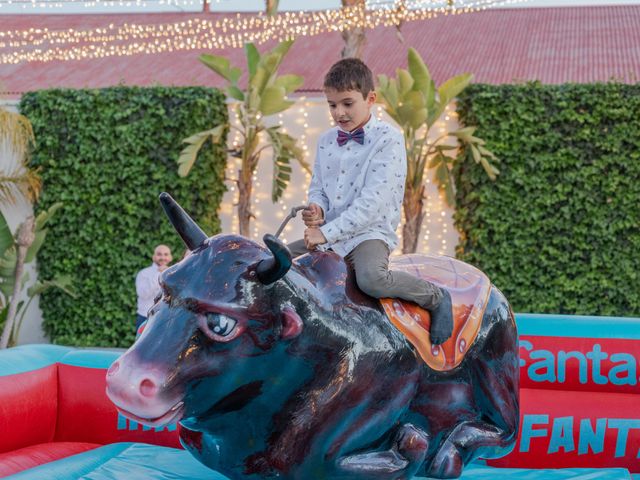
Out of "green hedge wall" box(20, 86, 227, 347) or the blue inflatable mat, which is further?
"green hedge wall" box(20, 86, 227, 347)

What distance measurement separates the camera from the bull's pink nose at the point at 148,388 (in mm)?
2363

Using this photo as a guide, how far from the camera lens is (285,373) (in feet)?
8.79

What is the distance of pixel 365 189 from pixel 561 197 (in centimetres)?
819

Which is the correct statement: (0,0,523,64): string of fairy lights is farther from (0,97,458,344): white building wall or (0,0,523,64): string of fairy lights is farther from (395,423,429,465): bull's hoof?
(395,423,429,465): bull's hoof

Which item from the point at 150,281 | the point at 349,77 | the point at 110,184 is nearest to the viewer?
the point at 349,77

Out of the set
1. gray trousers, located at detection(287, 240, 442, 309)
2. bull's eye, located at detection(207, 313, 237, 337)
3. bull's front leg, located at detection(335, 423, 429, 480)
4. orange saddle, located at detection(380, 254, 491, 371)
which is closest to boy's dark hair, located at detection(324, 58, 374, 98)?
gray trousers, located at detection(287, 240, 442, 309)

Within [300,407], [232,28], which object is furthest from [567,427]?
[232,28]

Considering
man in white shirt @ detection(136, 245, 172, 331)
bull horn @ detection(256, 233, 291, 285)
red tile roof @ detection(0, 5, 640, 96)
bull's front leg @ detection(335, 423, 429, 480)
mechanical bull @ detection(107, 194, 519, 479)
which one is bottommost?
man in white shirt @ detection(136, 245, 172, 331)

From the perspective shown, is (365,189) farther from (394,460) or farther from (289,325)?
(394,460)

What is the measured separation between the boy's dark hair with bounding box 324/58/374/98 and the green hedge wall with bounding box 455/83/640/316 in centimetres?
806

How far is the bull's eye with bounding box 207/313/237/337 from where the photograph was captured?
2.52 m

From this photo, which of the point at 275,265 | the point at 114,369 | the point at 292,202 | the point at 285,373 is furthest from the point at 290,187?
the point at 114,369

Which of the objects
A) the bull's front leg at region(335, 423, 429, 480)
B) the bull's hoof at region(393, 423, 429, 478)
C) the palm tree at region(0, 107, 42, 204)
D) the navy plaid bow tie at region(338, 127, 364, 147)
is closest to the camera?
the bull's front leg at region(335, 423, 429, 480)

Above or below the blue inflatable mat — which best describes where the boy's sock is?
above
